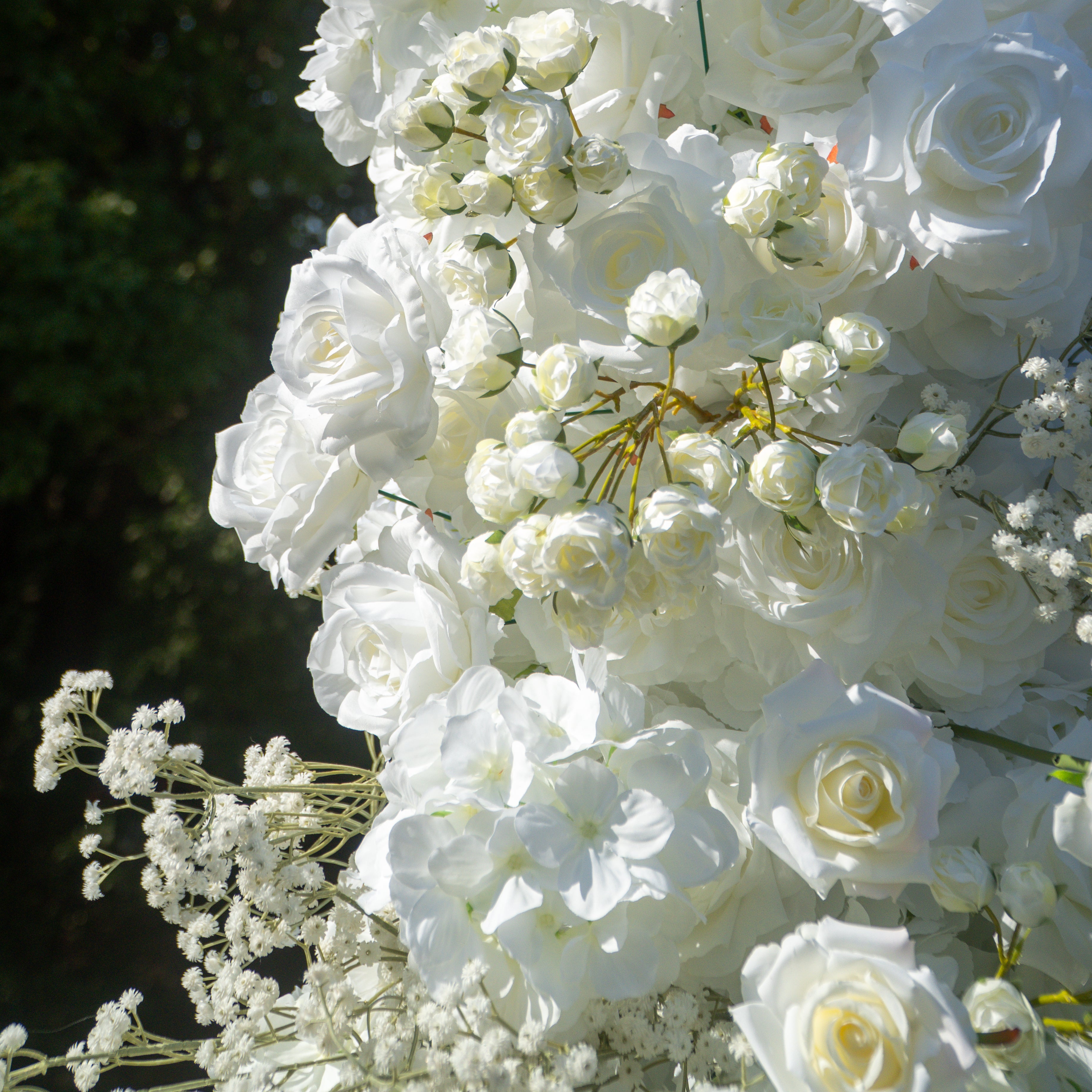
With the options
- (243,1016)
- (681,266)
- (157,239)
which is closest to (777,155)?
(681,266)

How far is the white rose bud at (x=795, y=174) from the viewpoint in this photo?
47 cm

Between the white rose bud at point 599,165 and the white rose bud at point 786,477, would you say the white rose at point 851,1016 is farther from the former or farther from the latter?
the white rose bud at point 599,165

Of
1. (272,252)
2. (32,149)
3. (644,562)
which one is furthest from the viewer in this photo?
(272,252)

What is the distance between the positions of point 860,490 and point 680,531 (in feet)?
0.32

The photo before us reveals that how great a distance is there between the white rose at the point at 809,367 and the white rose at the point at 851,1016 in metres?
0.25

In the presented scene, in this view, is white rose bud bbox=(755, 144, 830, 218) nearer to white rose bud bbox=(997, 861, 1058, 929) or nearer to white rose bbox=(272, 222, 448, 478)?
white rose bbox=(272, 222, 448, 478)

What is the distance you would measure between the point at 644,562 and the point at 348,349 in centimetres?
21

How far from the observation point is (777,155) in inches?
19.0

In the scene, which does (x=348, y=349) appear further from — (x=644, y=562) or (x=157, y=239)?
(x=157, y=239)

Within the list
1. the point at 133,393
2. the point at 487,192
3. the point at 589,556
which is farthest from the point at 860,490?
the point at 133,393

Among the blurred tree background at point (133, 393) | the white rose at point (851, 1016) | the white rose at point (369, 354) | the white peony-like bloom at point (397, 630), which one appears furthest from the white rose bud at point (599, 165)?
the blurred tree background at point (133, 393)

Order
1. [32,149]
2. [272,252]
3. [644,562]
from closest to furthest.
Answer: [644,562], [32,149], [272,252]

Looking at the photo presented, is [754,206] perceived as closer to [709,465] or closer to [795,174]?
[795,174]

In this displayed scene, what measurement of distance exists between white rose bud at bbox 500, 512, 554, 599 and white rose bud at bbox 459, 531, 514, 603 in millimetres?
23
